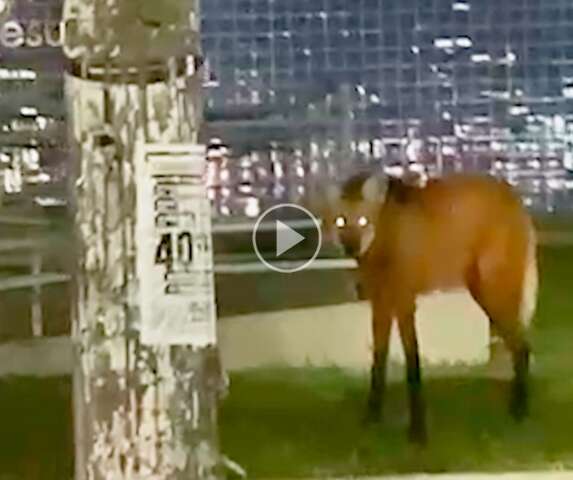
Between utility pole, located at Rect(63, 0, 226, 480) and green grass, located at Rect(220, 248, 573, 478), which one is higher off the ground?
utility pole, located at Rect(63, 0, 226, 480)

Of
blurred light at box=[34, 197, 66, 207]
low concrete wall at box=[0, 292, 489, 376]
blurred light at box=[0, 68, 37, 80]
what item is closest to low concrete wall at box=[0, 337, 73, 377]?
low concrete wall at box=[0, 292, 489, 376]

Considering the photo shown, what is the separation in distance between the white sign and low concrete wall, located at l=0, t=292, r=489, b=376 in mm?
38

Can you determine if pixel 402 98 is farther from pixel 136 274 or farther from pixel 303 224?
pixel 136 274

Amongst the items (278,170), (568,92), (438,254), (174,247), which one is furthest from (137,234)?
(568,92)

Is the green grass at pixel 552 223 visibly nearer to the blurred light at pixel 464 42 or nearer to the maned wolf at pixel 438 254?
the maned wolf at pixel 438 254

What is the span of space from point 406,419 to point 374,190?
0.19 metres

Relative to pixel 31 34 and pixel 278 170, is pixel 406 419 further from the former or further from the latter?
pixel 31 34

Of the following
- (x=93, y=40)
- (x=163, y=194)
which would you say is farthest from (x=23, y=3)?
(x=163, y=194)

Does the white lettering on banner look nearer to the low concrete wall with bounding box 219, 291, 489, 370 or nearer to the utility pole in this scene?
the utility pole

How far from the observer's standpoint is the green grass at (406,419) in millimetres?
988

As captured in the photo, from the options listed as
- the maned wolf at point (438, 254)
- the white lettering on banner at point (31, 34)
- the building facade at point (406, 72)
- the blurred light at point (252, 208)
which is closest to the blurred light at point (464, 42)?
the building facade at point (406, 72)

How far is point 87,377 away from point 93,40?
256mm

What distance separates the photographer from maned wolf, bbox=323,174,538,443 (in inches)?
38.9
